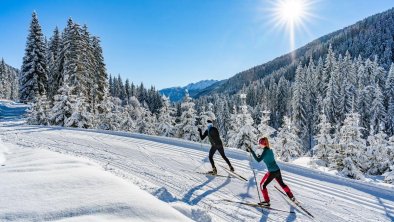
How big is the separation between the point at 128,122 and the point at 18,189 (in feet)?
134

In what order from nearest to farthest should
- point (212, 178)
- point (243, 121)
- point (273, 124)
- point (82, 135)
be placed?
point (212, 178)
point (82, 135)
point (243, 121)
point (273, 124)

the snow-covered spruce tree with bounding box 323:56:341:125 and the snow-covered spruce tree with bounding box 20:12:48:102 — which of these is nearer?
the snow-covered spruce tree with bounding box 20:12:48:102

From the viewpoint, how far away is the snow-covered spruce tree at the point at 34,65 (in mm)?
46656

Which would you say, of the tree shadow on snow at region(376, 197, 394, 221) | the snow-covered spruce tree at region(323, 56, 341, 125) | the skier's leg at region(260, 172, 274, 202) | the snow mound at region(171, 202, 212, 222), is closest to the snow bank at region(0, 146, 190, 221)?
the snow mound at region(171, 202, 212, 222)

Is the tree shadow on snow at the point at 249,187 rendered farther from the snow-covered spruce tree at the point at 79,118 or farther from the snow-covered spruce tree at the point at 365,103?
the snow-covered spruce tree at the point at 365,103

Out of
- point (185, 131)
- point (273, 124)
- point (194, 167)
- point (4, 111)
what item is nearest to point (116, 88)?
point (273, 124)

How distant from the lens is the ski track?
28.0 feet

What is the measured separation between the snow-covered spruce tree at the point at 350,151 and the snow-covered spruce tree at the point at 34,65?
41938 millimetres

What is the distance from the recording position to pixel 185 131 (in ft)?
119

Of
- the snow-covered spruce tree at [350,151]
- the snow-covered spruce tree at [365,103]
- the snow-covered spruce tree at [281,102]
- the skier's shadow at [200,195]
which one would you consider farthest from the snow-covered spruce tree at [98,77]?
the snow-covered spruce tree at [281,102]

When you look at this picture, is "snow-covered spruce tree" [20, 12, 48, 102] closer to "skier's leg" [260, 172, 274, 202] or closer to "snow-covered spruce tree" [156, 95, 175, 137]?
"snow-covered spruce tree" [156, 95, 175, 137]

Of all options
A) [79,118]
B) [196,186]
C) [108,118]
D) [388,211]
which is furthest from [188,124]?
[388,211]

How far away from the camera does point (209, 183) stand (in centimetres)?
1062

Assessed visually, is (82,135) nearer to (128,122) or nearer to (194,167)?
(194,167)
